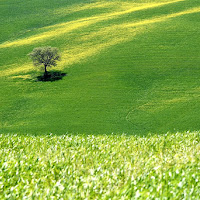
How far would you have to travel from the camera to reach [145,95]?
43.8 m

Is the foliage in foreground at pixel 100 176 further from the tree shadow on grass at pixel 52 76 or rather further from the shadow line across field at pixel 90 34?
the shadow line across field at pixel 90 34

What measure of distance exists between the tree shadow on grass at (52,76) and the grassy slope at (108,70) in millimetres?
1365

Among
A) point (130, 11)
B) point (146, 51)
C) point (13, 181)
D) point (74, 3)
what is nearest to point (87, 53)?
point (146, 51)

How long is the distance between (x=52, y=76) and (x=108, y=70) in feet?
28.6

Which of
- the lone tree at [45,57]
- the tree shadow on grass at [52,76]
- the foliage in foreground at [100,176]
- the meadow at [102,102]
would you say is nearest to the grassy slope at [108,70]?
the meadow at [102,102]

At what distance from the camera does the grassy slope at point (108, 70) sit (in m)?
38.1

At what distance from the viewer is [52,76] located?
5316 cm

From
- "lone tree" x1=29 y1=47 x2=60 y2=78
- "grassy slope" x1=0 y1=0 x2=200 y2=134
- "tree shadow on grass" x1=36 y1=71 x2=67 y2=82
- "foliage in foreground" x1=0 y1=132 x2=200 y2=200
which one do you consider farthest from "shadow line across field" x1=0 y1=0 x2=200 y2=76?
"foliage in foreground" x1=0 y1=132 x2=200 y2=200

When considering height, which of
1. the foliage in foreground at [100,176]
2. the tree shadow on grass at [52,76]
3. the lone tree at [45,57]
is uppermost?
the foliage in foreground at [100,176]

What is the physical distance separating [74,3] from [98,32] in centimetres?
2801

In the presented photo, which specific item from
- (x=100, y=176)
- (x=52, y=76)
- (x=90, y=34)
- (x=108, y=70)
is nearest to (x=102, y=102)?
(x=108, y=70)

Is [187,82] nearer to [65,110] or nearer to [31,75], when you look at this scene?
[65,110]

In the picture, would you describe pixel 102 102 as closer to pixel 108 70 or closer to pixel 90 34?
pixel 108 70

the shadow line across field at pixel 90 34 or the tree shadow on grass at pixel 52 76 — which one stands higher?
the shadow line across field at pixel 90 34
